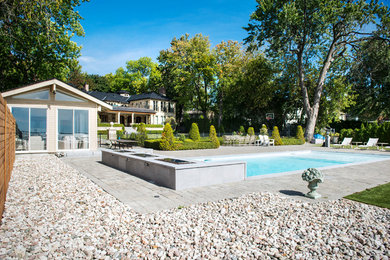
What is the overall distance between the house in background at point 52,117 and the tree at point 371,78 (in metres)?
25.0

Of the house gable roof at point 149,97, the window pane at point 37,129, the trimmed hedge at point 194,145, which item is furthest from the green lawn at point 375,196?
the house gable roof at point 149,97

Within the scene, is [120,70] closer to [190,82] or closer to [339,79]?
[190,82]

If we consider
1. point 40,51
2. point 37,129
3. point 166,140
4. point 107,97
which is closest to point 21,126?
point 37,129

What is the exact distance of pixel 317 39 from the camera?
80.7 feet

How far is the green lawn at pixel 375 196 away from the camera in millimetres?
4855

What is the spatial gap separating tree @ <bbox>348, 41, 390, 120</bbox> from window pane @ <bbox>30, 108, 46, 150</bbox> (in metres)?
27.1

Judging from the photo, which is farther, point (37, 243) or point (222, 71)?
point (222, 71)

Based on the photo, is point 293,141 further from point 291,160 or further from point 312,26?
point 312,26

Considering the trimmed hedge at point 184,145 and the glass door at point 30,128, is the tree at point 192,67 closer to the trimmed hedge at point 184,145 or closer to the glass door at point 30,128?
the trimmed hedge at point 184,145

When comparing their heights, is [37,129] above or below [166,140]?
above

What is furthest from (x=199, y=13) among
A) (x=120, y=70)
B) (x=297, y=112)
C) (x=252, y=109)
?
(x=120, y=70)

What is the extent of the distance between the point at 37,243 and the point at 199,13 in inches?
796

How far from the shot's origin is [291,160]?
14.7m

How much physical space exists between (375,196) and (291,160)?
31.2 ft
